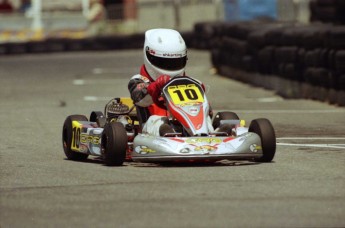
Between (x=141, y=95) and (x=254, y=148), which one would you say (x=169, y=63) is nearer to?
(x=141, y=95)

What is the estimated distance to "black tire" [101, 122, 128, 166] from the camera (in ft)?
33.2

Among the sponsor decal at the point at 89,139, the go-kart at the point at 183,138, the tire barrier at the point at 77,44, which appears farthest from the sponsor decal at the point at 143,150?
the tire barrier at the point at 77,44

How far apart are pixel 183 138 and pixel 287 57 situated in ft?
33.1

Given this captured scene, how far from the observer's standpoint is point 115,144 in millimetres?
10109

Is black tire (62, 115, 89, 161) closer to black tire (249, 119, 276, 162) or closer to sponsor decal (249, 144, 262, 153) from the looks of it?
black tire (249, 119, 276, 162)

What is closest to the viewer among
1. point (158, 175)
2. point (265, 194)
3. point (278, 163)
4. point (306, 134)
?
point (265, 194)

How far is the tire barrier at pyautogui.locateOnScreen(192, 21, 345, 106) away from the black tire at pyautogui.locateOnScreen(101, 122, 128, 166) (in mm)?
7139

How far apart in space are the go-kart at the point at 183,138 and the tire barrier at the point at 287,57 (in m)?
6.45

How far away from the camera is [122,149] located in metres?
10.1

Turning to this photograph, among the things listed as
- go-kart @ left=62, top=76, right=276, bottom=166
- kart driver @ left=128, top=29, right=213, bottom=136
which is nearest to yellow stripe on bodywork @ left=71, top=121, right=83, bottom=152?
go-kart @ left=62, top=76, right=276, bottom=166

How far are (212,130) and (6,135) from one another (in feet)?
13.4

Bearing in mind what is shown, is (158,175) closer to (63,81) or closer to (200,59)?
(63,81)

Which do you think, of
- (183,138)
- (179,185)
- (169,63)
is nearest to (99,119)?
(169,63)

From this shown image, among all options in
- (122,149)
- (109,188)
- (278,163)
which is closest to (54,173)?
(122,149)
